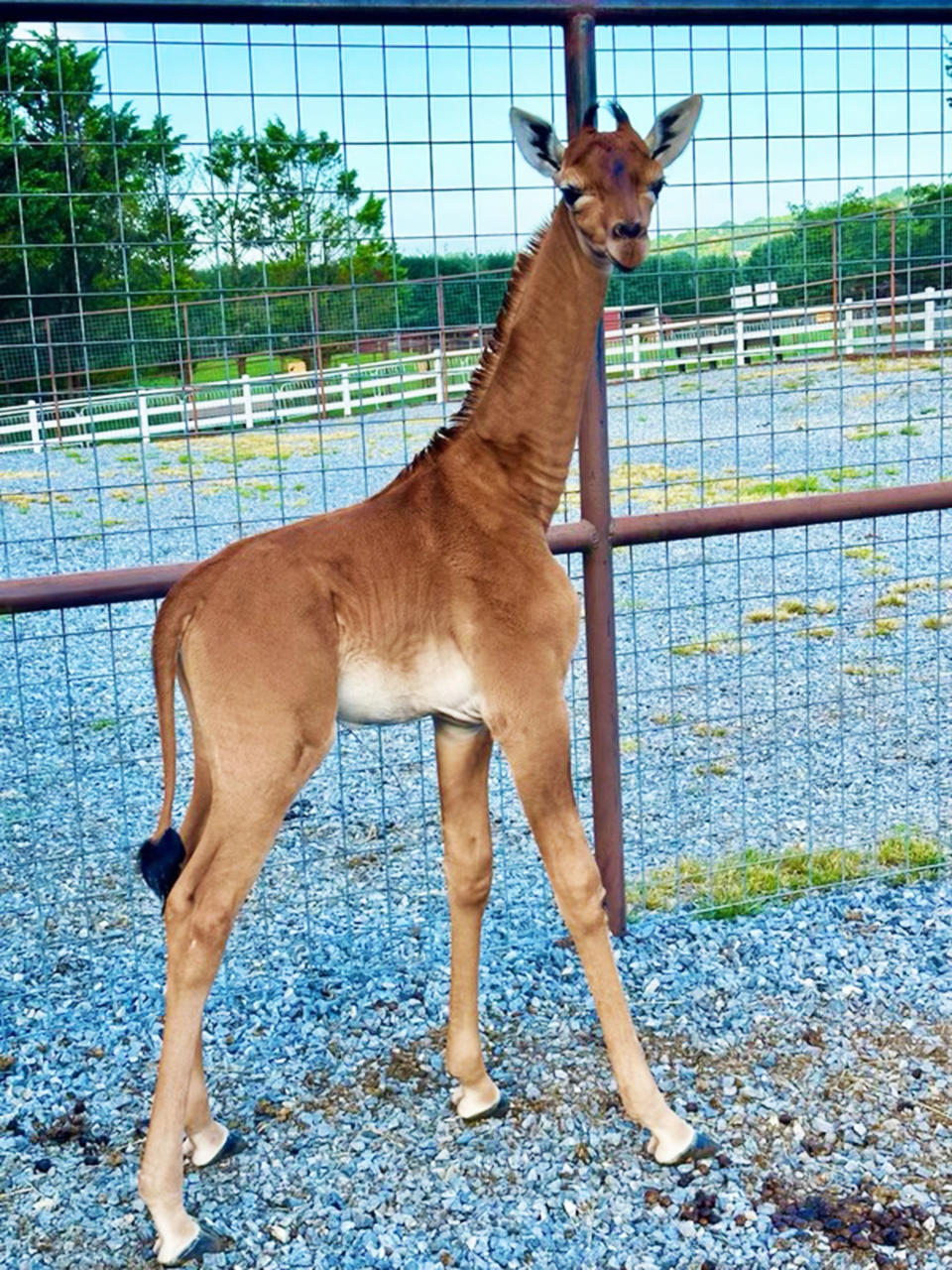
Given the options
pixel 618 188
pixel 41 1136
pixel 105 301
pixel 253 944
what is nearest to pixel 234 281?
pixel 618 188

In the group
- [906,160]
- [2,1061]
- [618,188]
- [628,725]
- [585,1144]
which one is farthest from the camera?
[628,725]

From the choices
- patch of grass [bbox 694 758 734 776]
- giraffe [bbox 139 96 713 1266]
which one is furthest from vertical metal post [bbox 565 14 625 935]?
patch of grass [bbox 694 758 734 776]

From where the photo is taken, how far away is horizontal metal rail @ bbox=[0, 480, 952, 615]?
4.17 meters

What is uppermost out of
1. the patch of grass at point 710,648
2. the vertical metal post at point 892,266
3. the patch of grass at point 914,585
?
the vertical metal post at point 892,266

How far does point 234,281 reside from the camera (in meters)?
4.97

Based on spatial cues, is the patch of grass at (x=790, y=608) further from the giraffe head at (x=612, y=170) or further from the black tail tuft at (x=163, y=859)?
the black tail tuft at (x=163, y=859)

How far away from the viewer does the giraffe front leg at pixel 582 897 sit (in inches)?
142

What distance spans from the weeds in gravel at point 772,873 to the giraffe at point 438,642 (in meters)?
1.66

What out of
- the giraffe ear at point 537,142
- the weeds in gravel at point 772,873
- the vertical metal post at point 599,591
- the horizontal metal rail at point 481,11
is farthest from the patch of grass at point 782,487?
the giraffe ear at point 537,142

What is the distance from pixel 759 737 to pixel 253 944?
3704mm

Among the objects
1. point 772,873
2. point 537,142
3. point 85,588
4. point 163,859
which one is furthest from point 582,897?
point 772,873

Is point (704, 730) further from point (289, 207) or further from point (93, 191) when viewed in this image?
point (93, 191)

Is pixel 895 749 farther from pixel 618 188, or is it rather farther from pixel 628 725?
pixel 618 188

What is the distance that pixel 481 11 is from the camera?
4.30 metres
